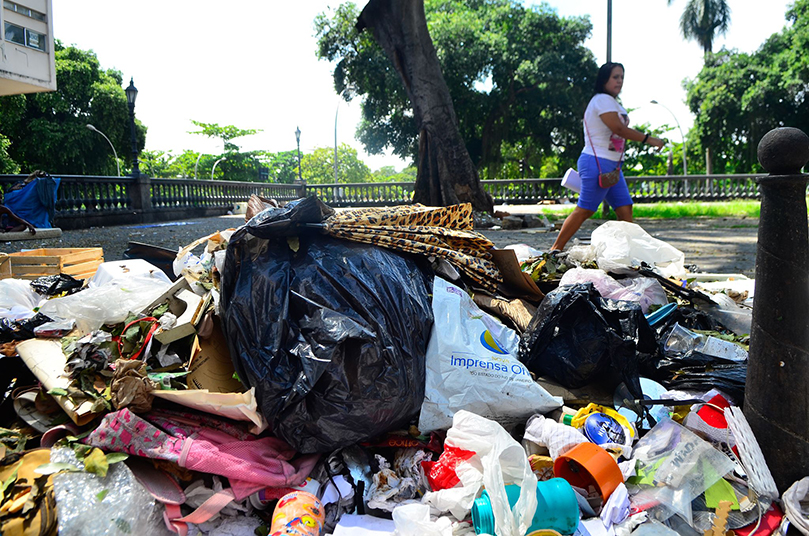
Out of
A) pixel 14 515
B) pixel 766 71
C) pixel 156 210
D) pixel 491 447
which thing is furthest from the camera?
pixel 766 71

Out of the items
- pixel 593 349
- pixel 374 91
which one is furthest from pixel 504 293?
pixel 374 91

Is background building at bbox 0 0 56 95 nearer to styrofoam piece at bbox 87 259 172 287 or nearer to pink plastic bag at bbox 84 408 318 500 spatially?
styrofoam piece at bbox 87 259 172 287

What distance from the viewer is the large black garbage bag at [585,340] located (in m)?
2.12

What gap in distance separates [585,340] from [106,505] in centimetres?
173

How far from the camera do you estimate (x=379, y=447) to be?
6.41 ft

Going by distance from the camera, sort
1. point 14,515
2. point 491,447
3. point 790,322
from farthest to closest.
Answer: point 491,447 → point 790,322 → point 14,515

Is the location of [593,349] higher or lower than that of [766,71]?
lower

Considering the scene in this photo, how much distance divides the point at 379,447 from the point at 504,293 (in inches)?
47.0

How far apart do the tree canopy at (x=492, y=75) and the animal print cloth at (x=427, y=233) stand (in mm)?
20379

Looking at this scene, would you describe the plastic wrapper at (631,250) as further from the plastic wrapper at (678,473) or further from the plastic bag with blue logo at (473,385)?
the plastic wrapper at (678,473)

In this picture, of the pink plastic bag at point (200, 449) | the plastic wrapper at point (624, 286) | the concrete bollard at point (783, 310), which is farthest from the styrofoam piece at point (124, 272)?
the concrete bollard at point (783, 310)

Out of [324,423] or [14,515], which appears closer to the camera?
[14,515]

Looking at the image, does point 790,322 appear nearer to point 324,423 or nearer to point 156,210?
point 324,423

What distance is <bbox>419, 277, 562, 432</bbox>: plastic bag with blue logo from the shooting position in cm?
196
